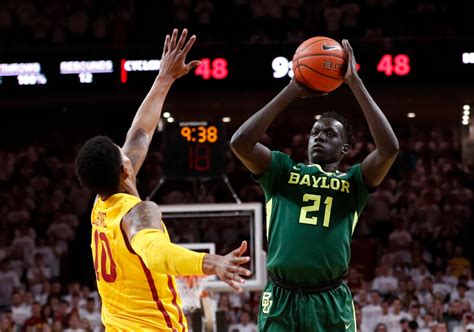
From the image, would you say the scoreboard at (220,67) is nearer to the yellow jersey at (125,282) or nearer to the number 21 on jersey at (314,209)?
the number 21 on jersey at (314,209)

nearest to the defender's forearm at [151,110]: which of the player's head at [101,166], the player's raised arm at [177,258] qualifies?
the player's head at [101,166]

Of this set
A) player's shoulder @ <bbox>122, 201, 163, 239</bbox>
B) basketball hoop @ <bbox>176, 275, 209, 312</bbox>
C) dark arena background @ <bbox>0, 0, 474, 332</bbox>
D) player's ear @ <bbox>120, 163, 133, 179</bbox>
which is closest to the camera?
player's shoulder @ <bbox>122, 201, 163, 239</bbox>

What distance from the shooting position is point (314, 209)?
488 centimetres

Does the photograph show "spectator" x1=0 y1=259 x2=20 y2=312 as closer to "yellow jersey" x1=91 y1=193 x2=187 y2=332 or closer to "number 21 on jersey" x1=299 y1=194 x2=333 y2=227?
"number 21 on jersey" x1=299 y1=194 x2=333 y2=227

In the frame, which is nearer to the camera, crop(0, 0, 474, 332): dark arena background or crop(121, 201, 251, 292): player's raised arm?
→ crop(121, 201, 251, 292): player's raised arm

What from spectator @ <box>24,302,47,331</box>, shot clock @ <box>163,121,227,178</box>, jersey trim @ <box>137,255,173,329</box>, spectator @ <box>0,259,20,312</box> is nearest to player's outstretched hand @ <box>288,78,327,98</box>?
jersey trim @ <box>137,255,173,329</box>

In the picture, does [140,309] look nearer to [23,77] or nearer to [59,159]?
[23,77]

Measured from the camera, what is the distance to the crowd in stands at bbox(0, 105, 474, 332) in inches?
508

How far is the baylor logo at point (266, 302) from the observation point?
16.0 ft

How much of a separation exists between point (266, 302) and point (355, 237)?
36.0ft

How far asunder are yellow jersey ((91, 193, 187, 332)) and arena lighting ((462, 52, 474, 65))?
10.2m

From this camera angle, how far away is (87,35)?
16.7 metres

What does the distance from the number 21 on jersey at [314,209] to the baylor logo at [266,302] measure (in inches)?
17.2

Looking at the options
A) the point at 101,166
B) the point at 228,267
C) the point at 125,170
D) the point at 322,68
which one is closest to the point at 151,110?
the point at 322,68
